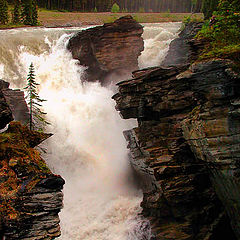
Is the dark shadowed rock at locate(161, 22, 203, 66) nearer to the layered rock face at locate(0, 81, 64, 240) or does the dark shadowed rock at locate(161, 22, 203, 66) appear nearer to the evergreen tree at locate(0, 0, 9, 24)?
the layered rock face at locate(0, 81, 64, 240)

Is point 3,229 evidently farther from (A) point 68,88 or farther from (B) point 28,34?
(B) point 28,34

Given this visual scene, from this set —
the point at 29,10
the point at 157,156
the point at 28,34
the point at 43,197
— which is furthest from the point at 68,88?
the point at 29,10

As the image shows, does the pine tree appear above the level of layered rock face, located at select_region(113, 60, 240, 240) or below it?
above

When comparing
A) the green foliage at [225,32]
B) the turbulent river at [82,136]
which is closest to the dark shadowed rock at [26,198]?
the turbulent river at [82,136]

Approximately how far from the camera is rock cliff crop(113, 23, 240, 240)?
1477 centimetres

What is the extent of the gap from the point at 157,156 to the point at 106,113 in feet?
43.3

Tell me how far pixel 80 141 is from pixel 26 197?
1636 centimetres

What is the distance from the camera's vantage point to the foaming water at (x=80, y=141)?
19.4m

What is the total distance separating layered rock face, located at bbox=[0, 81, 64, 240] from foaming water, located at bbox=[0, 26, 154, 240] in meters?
7.42

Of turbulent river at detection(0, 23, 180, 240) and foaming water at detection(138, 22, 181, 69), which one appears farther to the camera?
foaming water at detection(138, 22, 181, 69)

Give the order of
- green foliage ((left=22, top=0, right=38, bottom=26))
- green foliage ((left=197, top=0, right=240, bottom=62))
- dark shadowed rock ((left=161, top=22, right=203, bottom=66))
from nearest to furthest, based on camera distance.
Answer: green foliage ((left=197, top=0, right=240, bottom=62)) → dark shadowed rock ((left=161, top=22, right=203, bottom=66)) → green foliage ((left=22, top=0, right=38, bottom=26))

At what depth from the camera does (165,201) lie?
18172 mm

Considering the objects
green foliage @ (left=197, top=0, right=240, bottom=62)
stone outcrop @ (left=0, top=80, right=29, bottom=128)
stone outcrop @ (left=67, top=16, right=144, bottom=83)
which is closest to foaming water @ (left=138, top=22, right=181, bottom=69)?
stone outcrop @ (left=67, top=16, right=144, bottom=83)

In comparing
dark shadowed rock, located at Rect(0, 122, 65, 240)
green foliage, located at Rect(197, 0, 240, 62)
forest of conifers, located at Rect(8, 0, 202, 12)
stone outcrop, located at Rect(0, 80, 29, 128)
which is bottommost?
dark shadowed rock, located at Rect(0, 122, 65, 240)
